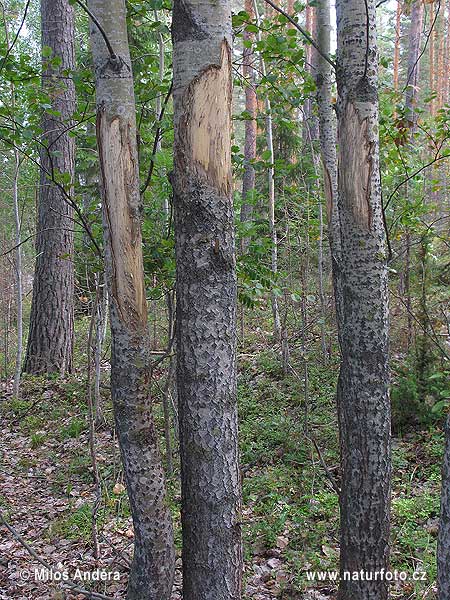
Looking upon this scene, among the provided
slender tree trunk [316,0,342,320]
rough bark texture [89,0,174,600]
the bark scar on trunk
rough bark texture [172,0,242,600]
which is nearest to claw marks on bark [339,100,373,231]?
rough bark texture [172,0,242,600]

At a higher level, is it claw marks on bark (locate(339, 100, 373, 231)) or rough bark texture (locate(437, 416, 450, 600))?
claw marks on bark (locate(339, 100, 373, 231))

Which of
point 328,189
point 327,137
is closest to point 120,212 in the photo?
point 328,189

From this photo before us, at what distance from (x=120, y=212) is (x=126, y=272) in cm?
32

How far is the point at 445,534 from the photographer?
1910 mm

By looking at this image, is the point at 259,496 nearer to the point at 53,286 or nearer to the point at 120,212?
the point at 120,212

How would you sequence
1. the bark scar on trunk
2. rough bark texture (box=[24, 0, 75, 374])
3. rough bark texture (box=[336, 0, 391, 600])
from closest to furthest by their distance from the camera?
rough bark texture (box=[336, 0, 391, 600]) → the bark scar on trunk → rough bark texture (box=[24, 0, 75, 374])

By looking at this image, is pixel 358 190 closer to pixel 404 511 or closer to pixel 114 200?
pixel 114 200

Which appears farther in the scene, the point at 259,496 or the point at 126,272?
the point at 259,496

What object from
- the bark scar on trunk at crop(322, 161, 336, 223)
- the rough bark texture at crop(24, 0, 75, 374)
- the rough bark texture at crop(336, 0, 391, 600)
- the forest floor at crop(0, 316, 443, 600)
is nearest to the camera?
the rough bark texture at crop(336, 0, 391, 600)

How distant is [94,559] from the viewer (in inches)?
154

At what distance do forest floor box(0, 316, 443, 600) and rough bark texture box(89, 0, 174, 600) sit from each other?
990 mm

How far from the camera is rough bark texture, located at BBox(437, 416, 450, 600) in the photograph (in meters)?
1.88

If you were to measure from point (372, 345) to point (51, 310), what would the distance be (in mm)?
7438

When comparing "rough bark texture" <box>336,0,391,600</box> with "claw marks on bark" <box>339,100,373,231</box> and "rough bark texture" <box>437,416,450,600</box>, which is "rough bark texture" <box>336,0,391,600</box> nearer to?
"claw marks on bark" <box>339,100,373,231</box>
